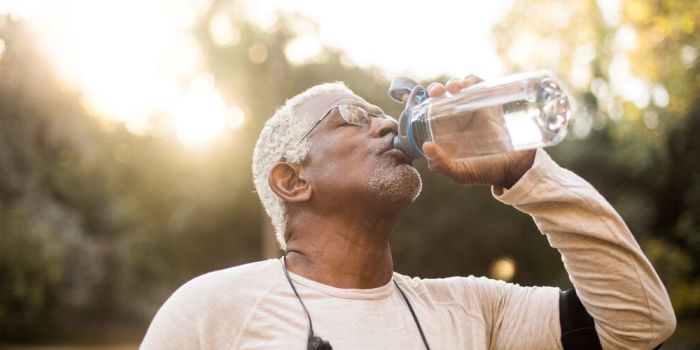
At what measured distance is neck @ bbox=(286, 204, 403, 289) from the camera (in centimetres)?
260

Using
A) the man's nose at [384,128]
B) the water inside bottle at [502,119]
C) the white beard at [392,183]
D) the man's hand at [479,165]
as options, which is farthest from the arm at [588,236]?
the man's nose at [384,128]

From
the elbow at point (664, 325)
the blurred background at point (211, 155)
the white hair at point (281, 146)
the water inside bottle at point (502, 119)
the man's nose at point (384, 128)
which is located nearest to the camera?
the elbow at point (664, 325)

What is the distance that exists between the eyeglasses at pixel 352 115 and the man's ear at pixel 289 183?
12 cm

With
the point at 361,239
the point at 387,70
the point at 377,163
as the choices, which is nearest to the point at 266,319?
the point at 361,239

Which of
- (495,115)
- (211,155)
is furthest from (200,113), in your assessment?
(495,115)

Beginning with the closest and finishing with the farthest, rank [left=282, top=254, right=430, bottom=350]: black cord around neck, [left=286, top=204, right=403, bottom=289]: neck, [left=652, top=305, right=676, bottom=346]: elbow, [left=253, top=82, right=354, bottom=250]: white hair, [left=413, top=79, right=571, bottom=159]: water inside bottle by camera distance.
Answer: [left=282, top=254, right=430, bottom=350]: black cord around neck
[left=652, top=305, right=676, bottom=346]: elbow
[left=413, top=79, right=571, bottom=159]: water inside bottle
[left=286, top=204, right=403, bottom=289]: neck
[left=253, top=82, right=354, bottom=250]: white hair

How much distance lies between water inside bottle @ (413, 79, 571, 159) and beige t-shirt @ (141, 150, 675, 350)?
138 mm

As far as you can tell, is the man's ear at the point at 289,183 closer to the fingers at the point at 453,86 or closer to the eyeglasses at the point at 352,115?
the eyeglasses at the point at 352,115

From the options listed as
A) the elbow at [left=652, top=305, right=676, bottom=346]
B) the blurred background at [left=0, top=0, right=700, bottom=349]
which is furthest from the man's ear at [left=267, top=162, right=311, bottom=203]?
the blurred background at [left=0, top=0, right=700, bottom=349]

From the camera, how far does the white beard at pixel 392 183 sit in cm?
260

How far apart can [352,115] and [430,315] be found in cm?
76

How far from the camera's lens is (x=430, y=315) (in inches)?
100

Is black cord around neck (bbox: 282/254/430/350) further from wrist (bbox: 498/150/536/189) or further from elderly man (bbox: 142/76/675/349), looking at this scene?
wrist (bbox: 498/150/536/189)

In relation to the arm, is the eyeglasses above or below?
above
